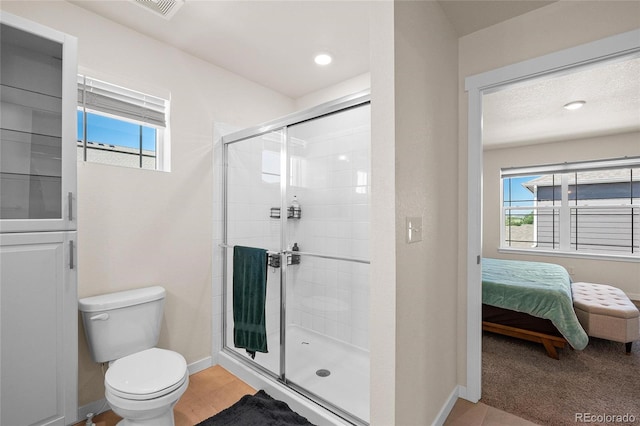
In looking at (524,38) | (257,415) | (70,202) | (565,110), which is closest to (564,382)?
(257,415)

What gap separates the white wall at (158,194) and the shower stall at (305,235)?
0.22 meters

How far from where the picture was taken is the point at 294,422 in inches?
70.3

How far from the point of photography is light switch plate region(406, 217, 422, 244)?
137 centimetres

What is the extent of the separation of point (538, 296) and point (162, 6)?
360 cm

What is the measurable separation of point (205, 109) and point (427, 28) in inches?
68.3

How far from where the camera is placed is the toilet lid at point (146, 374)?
56.9 inches

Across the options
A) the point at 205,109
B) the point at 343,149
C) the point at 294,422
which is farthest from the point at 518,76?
the point at 294,422

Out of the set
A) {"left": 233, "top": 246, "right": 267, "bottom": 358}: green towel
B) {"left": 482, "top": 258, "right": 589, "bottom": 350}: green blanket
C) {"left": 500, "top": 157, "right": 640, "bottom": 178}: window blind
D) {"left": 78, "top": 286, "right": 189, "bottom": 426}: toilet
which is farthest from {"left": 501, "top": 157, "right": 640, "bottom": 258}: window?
{"left": 78, "top": 286, "right": 189, "bottom": 426}: toilet

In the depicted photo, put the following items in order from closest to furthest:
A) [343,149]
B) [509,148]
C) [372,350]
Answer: [372,350] < [343,149] < [509,148]

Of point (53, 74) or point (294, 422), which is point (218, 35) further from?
point (294, 422)

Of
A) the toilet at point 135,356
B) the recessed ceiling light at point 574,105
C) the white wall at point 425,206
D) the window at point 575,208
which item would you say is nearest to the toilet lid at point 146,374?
the toilet at point 135,356

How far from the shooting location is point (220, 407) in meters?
1.96

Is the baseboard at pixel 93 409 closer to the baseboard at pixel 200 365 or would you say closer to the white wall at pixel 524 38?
the baseboard at pixel 200 365

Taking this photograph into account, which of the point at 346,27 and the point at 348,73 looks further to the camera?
the point at 348,73
